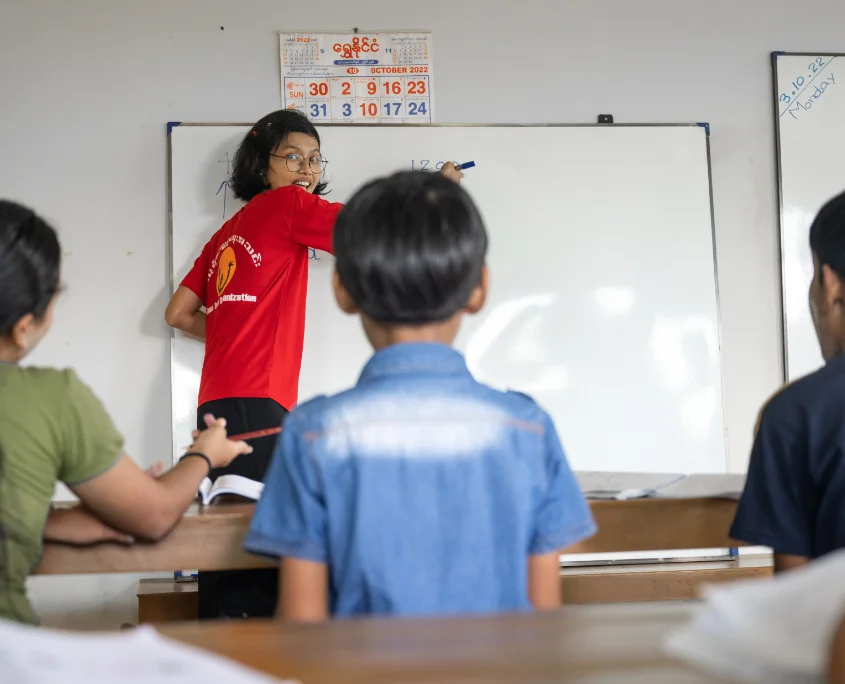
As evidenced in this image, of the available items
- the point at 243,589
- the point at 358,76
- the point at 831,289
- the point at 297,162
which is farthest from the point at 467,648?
the point at 358,76

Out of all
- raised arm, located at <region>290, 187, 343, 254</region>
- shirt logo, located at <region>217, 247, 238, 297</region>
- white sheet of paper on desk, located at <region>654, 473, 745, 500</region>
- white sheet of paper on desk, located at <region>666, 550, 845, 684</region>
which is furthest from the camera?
shirt logo, located at <region>217, 247, 238, 297</region>

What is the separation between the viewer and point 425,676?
532 mm

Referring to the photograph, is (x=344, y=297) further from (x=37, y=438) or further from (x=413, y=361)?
(x=37, y=438)

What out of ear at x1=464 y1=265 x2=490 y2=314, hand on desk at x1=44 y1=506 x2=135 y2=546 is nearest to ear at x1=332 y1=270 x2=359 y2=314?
ear at x1=464 y1=265 x2=490 y2=314

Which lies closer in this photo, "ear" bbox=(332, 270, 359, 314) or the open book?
"ear" bbox=(332, 270, 359, 314)

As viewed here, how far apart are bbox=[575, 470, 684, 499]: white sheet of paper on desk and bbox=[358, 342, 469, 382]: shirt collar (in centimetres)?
42

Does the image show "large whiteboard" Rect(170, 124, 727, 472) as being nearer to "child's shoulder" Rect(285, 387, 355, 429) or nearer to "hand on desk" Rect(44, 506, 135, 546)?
"hand on desk" Rect(44, 506, 135, 546)

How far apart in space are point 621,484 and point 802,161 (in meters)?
1.92

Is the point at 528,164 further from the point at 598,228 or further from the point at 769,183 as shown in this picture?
the point at 769,183

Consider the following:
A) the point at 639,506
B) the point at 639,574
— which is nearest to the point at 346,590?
the point at 639,506

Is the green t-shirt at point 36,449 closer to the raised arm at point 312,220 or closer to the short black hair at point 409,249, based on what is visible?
the short black hair at point 409,249

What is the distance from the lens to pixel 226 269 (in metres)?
2.46

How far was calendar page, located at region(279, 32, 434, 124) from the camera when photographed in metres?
2.84

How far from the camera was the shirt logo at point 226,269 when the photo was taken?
2.44m
